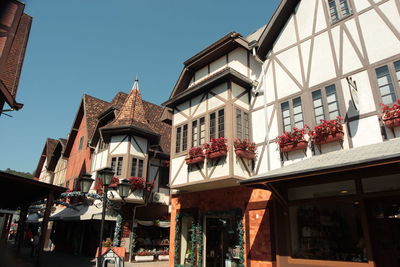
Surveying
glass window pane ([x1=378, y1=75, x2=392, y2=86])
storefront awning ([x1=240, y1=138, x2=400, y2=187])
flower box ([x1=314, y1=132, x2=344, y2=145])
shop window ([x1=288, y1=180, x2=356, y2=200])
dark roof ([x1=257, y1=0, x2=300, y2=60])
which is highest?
dark roof ([x1=257, y1=0, x2=300, y2=60])

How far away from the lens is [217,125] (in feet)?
39.7

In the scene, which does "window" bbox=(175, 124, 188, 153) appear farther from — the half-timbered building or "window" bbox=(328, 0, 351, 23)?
"window" bbox=(328, 0, 351, 23)

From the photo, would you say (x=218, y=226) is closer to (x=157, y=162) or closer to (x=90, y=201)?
(x=157, y=162)

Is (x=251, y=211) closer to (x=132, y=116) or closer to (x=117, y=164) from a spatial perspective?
(x=117, y=164)

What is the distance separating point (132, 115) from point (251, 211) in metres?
12.7

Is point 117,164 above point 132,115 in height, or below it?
below

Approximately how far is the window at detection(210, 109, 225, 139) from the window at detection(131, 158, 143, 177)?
360 inches

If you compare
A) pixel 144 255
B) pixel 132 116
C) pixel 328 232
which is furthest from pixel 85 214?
pixel 328 232

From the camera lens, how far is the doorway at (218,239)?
12366 mm

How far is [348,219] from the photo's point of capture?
8258mm

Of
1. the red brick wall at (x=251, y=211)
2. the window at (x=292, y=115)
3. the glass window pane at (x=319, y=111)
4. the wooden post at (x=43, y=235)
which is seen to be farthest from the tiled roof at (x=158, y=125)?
the glass window pane at (x=319, y=111)

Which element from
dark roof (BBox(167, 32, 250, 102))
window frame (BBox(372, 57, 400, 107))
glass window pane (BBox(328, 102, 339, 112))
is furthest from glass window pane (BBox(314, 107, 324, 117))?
dark roof (BBox(167, 32, 250, 102))

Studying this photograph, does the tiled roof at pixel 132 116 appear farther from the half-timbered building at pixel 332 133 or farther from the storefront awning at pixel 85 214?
the half-timbered building at pixel 332 133

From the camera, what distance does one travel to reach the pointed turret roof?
2027cm
